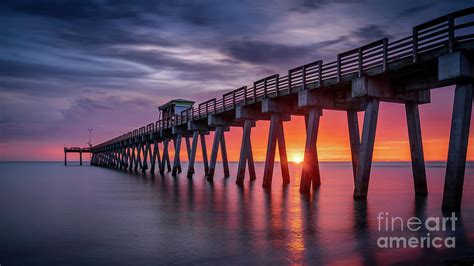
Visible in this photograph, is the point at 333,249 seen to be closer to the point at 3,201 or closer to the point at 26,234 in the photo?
the point at 26,234

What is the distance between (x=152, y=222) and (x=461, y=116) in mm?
10823

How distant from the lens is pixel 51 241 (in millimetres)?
10664

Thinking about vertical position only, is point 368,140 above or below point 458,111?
below

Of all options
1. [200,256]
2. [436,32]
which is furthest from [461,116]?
[200,256]

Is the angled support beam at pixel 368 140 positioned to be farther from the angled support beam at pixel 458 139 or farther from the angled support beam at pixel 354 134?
the angled support beam at pixel 354 134
